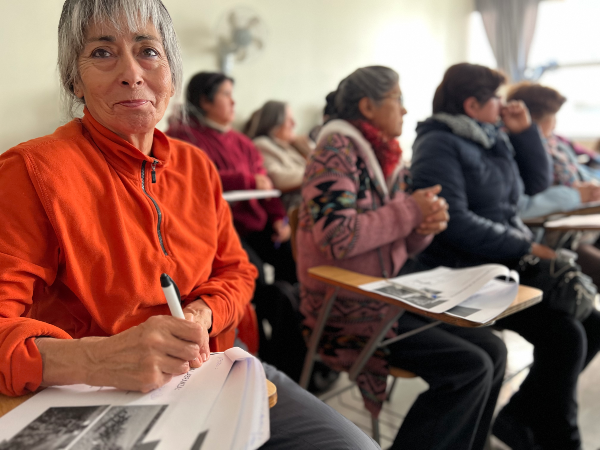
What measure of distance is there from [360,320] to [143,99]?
34.7 inches

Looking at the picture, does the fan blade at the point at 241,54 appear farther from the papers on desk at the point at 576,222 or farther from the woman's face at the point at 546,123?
the papers on desk at the point at 576,222

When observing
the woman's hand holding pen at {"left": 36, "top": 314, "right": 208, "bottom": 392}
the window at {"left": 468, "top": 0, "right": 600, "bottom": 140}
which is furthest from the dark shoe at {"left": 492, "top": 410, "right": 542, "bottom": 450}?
the window at {"left": 468, "top": 0, "right": 600, "bottom": 140}

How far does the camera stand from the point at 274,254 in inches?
101

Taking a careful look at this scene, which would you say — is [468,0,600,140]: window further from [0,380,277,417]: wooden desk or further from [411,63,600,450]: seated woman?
[0,380,277,417]: wooden desk

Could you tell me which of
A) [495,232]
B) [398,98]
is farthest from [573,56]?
[398,98]

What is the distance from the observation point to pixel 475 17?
614cm

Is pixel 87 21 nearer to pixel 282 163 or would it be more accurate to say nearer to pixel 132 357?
pixel 132 357

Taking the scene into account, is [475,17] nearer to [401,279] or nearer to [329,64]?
[329,64]

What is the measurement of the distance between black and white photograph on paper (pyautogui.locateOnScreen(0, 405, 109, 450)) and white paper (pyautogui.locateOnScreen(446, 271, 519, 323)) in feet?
2.26

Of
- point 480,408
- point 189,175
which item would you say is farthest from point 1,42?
point 480,408

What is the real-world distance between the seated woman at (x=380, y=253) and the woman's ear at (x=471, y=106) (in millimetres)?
410

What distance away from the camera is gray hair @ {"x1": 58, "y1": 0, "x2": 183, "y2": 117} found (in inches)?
31.4

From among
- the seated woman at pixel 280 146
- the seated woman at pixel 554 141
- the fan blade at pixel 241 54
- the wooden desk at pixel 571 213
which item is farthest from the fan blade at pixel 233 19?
the wooden desk at pixel 571 213

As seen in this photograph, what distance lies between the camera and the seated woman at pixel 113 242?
643 millimetres
